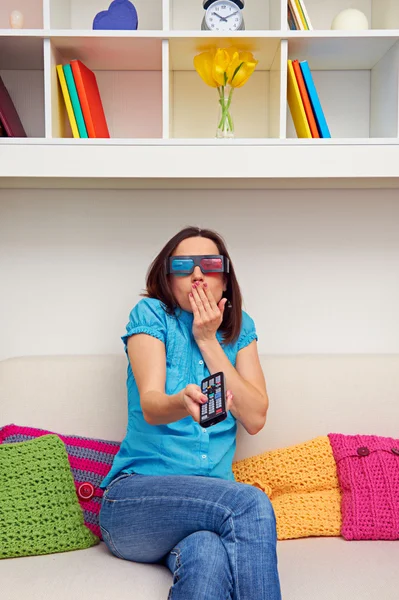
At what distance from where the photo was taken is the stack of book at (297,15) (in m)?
1.85

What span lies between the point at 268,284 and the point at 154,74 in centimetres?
71

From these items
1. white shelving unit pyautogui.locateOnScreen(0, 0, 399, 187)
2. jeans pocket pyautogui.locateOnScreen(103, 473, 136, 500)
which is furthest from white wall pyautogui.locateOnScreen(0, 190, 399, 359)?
jeans pocket pyautogui.locateOnScreen(103, 473, 136, 500)

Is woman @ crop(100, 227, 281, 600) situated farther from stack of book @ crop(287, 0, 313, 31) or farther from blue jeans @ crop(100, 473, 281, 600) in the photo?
stack of book @ crop(287, 0, 313, 31)

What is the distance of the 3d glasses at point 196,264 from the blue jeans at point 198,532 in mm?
475

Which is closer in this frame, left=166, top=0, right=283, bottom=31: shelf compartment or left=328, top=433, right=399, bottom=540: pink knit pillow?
left=328, top=433, right=399, bottom=540: pink knit pillow

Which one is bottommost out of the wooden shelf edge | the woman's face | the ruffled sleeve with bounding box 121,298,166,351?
the ruffled sleeve with bounding box 121,298,166,351

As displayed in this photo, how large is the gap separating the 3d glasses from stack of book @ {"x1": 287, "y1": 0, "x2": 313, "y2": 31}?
0.68 m

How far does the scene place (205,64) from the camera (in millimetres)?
1871

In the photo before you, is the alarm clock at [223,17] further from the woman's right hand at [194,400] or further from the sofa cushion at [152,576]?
the sofa cushion at [152,576]

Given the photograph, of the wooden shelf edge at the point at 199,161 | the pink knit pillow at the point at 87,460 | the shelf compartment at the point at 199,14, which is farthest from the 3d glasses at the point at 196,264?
the shelf compartment at the point at 199,14

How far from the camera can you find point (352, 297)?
2.17 meters

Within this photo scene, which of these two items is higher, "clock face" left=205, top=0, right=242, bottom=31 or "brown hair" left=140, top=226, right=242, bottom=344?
"clock face" left=205, top=0, right=242, bottom=31

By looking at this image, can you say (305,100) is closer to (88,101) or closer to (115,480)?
(88,101)

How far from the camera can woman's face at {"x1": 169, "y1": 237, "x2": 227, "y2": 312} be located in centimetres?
168
